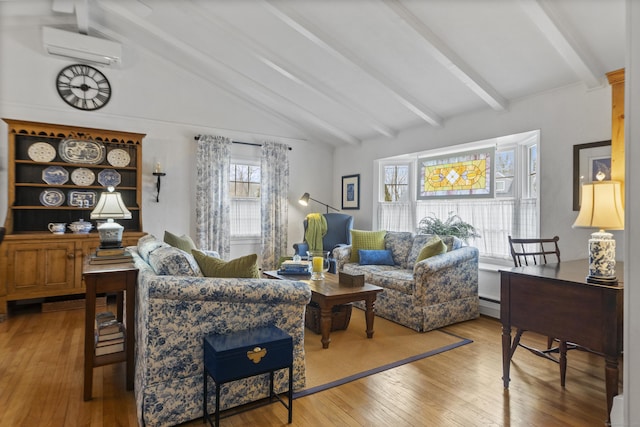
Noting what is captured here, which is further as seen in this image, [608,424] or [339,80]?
[339,80]

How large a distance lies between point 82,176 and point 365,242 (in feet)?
12.4

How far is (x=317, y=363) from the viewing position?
2709 millimetres

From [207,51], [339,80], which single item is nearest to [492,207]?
[339,80]

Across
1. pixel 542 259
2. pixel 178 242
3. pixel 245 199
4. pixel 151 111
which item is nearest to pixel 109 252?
pixel 178 242

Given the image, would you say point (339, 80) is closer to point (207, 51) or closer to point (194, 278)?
point (207, 51)

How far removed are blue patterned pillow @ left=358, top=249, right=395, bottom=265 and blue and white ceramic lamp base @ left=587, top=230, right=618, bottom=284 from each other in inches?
105

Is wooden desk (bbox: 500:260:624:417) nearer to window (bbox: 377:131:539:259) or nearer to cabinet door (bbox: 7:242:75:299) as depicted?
window (bbox: 377:131:539:259)

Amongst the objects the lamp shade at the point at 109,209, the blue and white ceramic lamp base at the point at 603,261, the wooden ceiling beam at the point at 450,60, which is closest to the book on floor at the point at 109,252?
the lamp shade at the point at 109,209

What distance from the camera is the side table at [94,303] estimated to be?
2.10 meters

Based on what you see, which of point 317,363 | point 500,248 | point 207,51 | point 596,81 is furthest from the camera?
point 207,51

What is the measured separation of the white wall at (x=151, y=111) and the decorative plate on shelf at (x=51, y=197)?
38 cm

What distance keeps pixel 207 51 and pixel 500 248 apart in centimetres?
450

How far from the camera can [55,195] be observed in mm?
4316

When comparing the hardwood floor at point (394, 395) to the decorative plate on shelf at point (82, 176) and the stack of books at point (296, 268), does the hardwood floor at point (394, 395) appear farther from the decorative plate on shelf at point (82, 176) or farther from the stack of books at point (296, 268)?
the decorative plate on shelf at point (82, 176)
